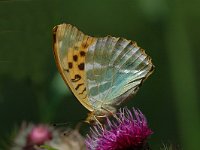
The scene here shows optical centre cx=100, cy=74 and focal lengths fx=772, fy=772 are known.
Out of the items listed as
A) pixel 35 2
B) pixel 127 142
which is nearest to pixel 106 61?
pixel 127 142

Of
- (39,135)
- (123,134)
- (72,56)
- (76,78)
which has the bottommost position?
(39,135)

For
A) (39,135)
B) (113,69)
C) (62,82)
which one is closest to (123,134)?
(113,69)

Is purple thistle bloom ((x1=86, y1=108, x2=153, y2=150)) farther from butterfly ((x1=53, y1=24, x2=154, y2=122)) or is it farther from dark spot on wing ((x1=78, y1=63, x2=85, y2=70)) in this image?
dark spot on wing ((x1=78, y1=63, x2=85, y2=70))

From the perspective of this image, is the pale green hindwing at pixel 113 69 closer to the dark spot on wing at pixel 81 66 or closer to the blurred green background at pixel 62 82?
the dark spot on wing at pixel 81 66

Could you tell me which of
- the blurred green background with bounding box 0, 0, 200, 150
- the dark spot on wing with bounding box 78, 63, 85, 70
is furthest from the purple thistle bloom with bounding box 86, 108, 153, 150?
the dark spot on wing with bounding box 78, 63, 85, 70

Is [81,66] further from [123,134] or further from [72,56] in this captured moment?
[123,134]

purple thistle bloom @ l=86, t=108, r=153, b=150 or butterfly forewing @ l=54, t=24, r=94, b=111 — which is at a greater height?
butterfly forewing @ l=54, t=24, r=94, b=111
